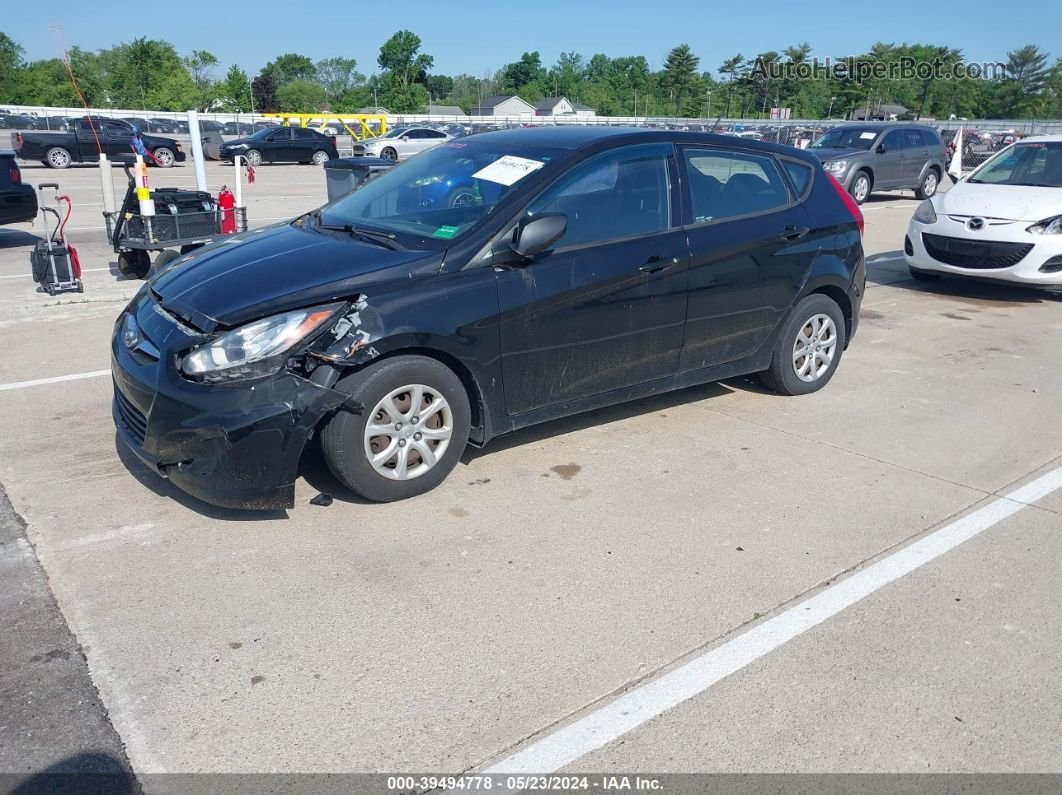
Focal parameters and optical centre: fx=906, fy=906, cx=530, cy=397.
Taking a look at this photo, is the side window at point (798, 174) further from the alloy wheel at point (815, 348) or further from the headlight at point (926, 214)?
the headlight at point (926, 214)

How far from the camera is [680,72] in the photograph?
104 metres

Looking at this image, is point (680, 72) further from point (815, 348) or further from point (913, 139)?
point (815, 348)

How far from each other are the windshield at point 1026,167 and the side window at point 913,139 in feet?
34.9

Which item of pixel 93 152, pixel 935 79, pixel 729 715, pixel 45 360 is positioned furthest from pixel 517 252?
pixel 935 79

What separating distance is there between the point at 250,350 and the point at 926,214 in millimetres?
8411

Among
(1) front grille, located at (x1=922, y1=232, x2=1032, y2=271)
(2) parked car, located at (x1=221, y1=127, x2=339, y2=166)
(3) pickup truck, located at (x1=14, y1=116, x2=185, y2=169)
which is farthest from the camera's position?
(2) parked car, located at (x1=221, y1=127, x2=339, y2=166)

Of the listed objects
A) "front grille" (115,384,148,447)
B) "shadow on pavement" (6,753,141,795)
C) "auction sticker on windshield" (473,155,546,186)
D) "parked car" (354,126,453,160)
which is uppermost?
"auction sticker on windshield" (473,155,546,186)

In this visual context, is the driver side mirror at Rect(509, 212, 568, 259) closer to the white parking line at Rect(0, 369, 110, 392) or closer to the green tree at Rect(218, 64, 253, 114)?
the white parking line at Rect(0, 369, 110, 392)

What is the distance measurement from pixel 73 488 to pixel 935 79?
326ft

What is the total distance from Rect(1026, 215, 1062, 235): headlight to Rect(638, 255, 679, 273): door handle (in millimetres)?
5764

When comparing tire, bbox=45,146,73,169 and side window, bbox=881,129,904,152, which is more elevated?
side window, bbox=881,129,904,152

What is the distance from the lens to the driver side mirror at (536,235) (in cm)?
439

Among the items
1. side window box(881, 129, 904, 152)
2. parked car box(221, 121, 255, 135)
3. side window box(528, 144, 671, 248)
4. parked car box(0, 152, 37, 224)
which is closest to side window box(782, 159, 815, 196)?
side window box(528, 144, 671, 248)

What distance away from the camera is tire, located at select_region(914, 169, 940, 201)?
20.7 metres
